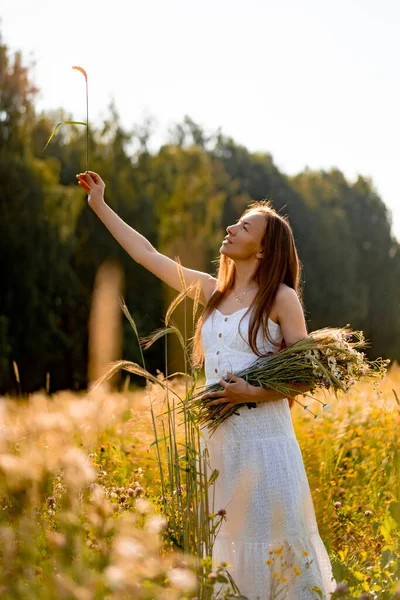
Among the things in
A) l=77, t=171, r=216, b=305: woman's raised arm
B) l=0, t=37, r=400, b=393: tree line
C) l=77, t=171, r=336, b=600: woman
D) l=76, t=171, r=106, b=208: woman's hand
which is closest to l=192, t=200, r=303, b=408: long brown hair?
l=77, t=171, r=336, b=600: woman

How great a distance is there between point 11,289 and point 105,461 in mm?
12588

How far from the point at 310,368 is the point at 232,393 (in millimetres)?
348

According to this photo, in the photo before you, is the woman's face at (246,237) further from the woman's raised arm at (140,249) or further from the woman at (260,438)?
the woman's raised arm at (140,249)

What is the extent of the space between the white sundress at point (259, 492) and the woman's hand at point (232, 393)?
165 millimetres

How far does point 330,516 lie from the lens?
5.02 m

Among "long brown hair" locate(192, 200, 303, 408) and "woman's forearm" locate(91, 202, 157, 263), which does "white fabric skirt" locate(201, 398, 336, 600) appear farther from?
"woman's forearm" locate(91, 202, 157, 263)

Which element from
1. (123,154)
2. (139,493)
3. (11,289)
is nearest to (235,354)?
(139,493)

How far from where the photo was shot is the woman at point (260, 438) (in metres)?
3.37

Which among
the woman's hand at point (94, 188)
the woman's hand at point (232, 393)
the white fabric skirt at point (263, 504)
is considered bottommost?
the white fabric skirt at point (263, 504)

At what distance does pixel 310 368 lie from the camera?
3.29m

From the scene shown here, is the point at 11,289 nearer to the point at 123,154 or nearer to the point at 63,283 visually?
the point at 63,283

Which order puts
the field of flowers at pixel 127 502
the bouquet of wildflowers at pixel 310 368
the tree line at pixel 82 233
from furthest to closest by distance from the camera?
the tree line at pixel 82 233 → the bouquet of wildflowers at pixel 310 368 → the field of flowers at pixel 127 502

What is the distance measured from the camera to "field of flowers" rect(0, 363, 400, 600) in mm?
2150

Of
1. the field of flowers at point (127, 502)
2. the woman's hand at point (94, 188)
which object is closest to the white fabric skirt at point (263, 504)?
the field of flowers at point (127, 502)
